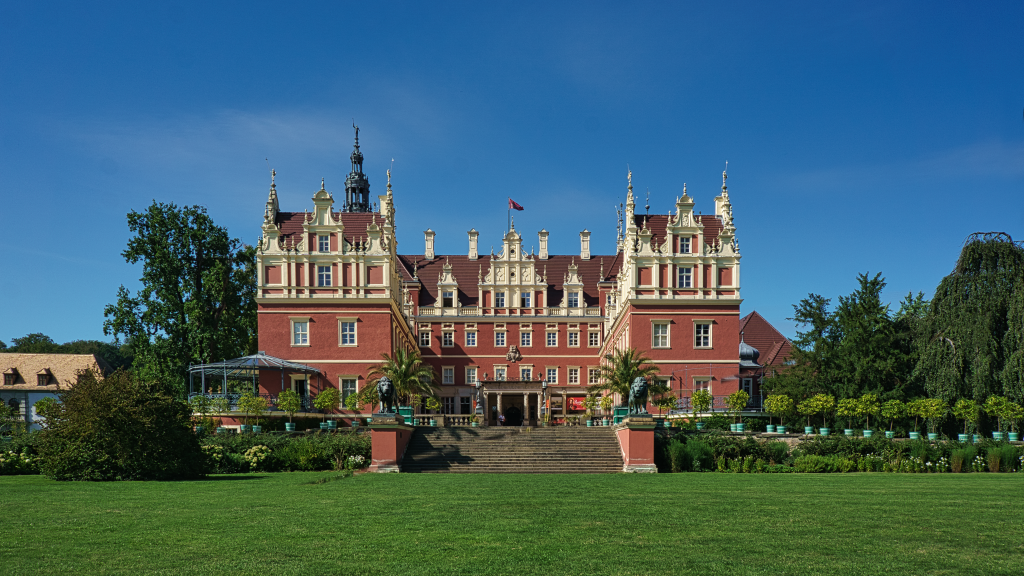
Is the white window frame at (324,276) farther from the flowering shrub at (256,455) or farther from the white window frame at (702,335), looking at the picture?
the white window frame at (702,335)

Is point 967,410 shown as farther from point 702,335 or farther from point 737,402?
point 702,335

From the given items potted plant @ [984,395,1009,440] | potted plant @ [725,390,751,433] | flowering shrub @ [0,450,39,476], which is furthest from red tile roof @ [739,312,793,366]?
flowering shrub @ [0,450,39,476]

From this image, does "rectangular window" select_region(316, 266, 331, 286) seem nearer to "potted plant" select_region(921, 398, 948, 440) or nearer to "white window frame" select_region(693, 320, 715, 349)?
"white window frame" select_region(693, 320, 715, 349)

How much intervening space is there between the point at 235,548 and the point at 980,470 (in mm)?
26720

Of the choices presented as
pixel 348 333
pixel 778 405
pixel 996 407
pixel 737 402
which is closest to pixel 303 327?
pixel 348 333

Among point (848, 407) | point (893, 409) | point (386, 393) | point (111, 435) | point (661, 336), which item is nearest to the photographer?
point (111, 435)

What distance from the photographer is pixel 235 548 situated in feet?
33.5

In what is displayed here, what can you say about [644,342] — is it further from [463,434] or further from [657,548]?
[657,548]

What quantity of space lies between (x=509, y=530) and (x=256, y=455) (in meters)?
19.0

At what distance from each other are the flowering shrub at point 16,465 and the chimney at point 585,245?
1866 inches

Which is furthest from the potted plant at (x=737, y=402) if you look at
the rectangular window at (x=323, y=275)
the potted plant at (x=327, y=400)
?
the rectangular window at (x=323, y=275)

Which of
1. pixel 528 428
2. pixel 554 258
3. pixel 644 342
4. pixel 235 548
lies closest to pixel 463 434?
pixel 528 428

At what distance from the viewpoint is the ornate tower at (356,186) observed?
7331 centimetres

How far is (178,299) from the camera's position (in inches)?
1927
